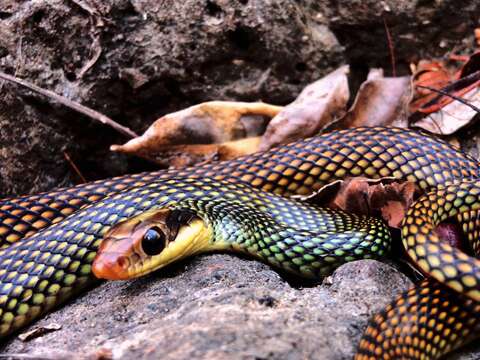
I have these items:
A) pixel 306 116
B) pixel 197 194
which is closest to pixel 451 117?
pixel 306 116

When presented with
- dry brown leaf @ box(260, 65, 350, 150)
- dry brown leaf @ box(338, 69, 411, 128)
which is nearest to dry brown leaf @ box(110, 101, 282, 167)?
dry brown leaf @ box(260, 65, 350, 150)

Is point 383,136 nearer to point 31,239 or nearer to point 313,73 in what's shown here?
point 313,73

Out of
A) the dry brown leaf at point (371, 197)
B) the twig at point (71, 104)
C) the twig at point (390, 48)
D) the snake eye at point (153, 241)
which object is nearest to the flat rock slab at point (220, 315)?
the snake eye at point (153, 241)

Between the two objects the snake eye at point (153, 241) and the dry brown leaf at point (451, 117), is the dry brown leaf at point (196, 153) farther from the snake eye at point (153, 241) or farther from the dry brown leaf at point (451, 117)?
the snake eye at point (153, 241)

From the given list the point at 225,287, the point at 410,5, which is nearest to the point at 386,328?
the point at 225,287

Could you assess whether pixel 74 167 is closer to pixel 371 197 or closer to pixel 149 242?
pixel 149 242

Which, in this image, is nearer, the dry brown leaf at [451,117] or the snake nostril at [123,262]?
the snake nostril at [123,262]
